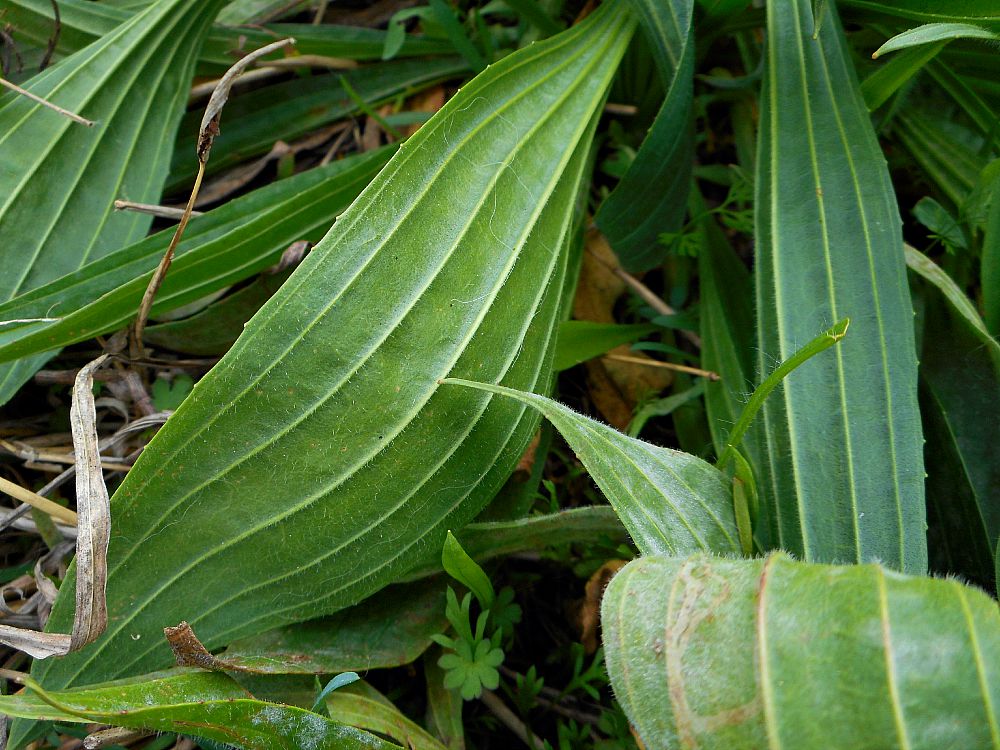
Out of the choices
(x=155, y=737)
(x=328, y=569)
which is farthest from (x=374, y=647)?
(x=155, y=737)

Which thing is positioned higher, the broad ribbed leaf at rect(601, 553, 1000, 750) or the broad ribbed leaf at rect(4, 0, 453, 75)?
the broad ribbed leaf at rect(4, 0, 453, 75)

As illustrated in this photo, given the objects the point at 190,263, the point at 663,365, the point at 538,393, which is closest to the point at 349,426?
the point at 538,393

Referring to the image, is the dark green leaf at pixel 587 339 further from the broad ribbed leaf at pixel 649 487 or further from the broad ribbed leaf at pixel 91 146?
the broad ribbed leaf at pixel 91 146

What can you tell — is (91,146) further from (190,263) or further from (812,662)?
(812,662)

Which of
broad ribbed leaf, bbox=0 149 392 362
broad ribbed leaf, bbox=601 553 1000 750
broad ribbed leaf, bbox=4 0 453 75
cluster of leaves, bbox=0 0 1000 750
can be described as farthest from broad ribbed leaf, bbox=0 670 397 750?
broad ribbed leaf, bbox=4 0 453 75

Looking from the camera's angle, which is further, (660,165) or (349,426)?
(660,165)

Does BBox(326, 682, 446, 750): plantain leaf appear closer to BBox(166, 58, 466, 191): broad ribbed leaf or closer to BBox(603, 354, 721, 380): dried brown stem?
BBox(603, 354, 721, 380): dried brown stem
